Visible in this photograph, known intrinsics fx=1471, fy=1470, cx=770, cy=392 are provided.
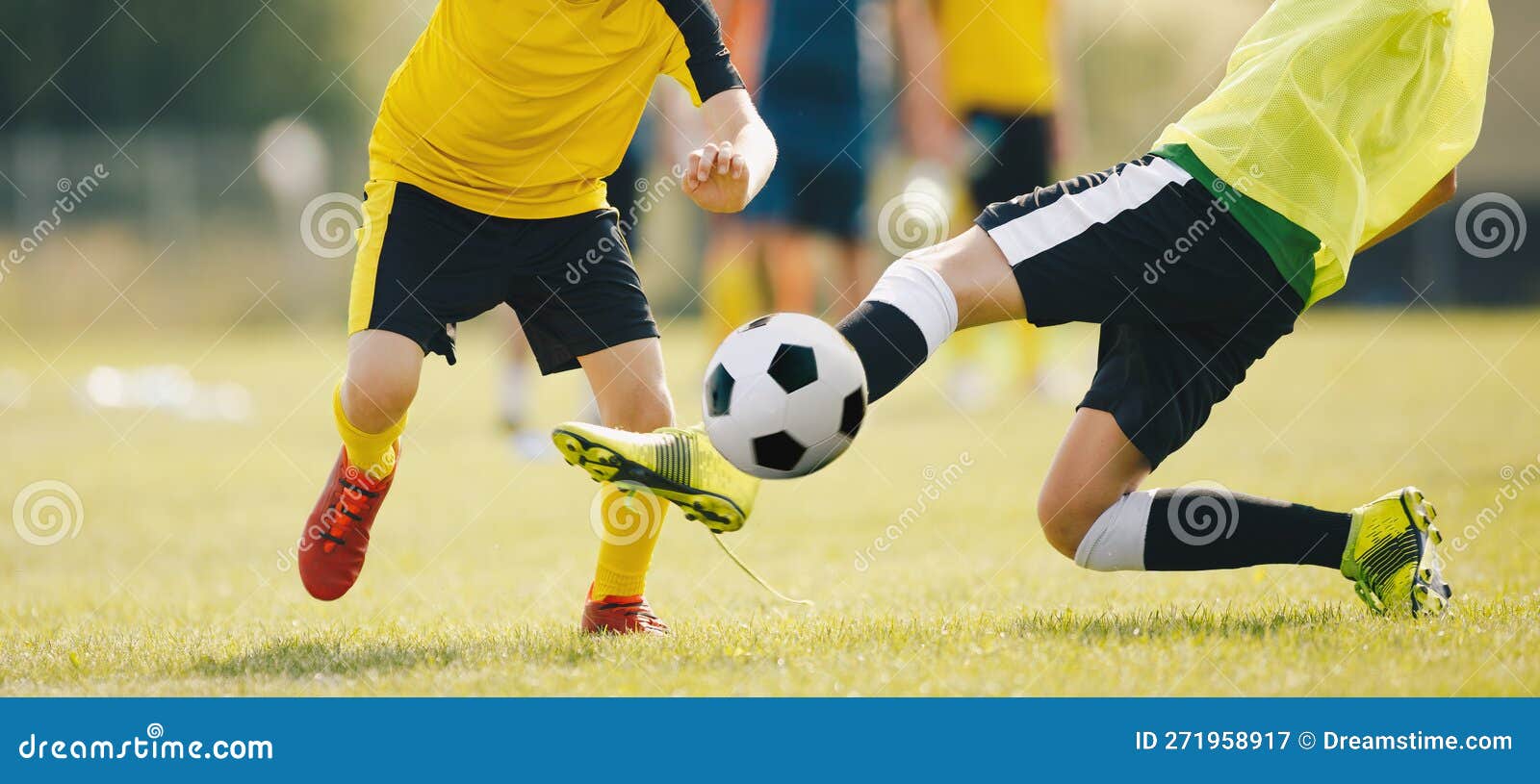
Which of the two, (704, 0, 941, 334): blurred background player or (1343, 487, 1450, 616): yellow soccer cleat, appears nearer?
(1343, 487, 1450, 616): yellow soccer cleat

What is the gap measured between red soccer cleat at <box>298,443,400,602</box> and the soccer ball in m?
1.33

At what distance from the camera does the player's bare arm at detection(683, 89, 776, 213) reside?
9.01 ft

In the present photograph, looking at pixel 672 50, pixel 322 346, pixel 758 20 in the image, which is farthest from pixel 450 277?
pixel 322 346

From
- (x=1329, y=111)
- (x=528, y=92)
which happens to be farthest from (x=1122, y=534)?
(x=528, y=92)

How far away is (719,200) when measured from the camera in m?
2.81

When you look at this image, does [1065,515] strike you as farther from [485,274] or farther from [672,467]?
[485,274]

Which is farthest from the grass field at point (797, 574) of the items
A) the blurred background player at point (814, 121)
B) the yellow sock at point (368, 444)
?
the blurred background player at point (814, 121)

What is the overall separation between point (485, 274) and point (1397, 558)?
7.02ft

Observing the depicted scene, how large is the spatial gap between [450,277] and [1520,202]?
22.3 metres

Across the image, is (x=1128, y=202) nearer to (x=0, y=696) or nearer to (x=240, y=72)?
(x=0, y=696)

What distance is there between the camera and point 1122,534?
330cm

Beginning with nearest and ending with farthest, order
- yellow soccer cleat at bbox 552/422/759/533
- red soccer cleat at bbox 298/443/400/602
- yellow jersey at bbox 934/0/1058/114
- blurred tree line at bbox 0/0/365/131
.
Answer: yellow soccer cleat at bbox 552/422/759/533 < red soccer cleat at bbox 298/443/400/602 < yellow jersey at bbox 934/0/1058/114 < blurred tree line at bbox 0/0/365/131

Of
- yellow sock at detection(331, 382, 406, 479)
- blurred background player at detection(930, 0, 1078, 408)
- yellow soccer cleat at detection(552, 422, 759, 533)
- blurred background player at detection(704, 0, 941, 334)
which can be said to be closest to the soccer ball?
yellow soccer cleat at detection(552, 422, 759, 533)

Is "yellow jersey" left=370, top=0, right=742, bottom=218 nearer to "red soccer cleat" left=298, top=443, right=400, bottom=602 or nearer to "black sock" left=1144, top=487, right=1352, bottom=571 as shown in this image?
"red soccer cleat" left=298, top=443, right=400, bottom=602
